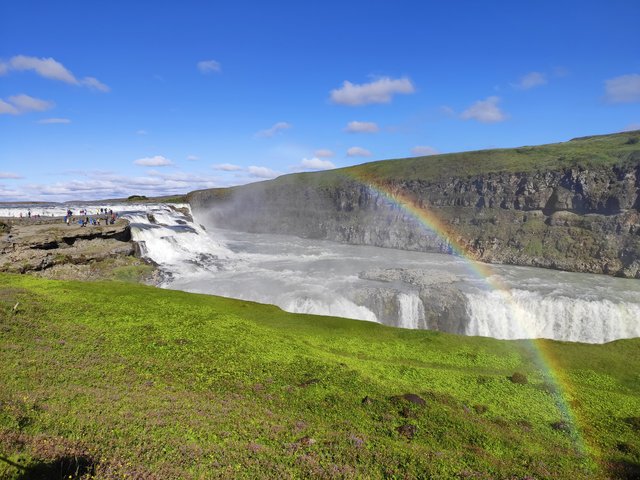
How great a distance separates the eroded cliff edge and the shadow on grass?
11063 cm

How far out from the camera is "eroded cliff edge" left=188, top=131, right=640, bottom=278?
4016 inches

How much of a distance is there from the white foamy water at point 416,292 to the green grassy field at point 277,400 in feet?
52.0

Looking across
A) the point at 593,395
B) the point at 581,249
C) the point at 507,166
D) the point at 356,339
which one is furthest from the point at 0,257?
the point at 507,166

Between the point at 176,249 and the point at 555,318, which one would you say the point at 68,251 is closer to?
the point at 176,249

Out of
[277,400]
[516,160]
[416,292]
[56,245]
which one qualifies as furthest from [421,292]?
[516,160]

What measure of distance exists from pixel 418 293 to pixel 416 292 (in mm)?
542

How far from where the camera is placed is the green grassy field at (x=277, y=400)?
15.0 meters

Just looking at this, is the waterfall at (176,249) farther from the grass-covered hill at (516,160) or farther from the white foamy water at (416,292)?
the grass-covered hill at (516,160)

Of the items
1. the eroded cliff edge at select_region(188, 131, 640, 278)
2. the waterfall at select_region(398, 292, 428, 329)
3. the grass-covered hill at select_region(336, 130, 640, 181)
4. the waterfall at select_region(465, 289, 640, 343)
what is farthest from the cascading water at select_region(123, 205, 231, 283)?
the grass-covered hill at select_region(336, 130, 640, 181)

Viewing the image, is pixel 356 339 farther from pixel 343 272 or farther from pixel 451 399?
pixel 343 272

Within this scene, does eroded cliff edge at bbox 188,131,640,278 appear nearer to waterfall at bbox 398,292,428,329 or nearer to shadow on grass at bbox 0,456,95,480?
waterfall at bbox 398,292,428,329

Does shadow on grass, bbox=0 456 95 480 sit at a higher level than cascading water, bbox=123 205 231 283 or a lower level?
lower

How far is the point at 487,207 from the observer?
130 metres

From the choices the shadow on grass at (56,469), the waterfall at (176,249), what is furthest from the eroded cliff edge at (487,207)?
the shadow on grass at (56,469)
